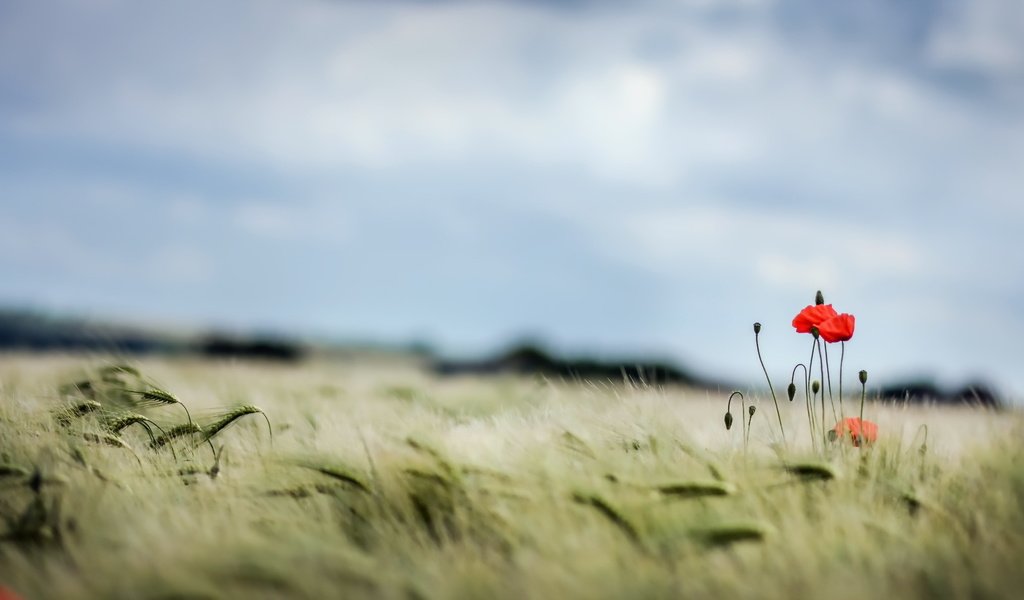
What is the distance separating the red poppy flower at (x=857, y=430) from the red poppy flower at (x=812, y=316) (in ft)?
0.98

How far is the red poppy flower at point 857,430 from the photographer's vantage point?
269 cm

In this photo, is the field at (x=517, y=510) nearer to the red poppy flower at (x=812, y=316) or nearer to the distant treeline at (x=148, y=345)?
the red poppy flower at (x=812, y=316)

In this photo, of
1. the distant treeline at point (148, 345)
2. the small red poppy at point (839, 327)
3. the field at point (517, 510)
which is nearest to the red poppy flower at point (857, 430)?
the field at point (517, 510)

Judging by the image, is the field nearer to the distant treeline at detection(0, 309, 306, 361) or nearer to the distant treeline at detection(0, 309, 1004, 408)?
the distant treeline at detection(0, 309, 1004, 408)

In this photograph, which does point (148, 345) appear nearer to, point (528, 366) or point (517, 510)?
point (528, 366)

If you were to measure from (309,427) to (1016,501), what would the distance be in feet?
7.49

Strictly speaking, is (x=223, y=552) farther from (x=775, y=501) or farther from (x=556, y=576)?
(x=775, y=501)

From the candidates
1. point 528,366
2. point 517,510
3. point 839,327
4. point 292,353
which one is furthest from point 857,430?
point 292,353

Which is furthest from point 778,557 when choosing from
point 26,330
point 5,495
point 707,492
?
point 26,330

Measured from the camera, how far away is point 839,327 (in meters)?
2.65

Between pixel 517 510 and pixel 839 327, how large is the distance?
1204 millimetres

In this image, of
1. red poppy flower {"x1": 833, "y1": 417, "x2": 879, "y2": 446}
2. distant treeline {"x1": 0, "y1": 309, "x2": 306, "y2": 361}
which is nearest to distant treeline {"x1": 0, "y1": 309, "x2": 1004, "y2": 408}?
distant treeline {"x1": 0, "y1": 309, "x2": 306, "y2": 361}

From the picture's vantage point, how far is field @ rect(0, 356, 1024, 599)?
171 cm

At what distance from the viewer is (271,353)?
631 inches
